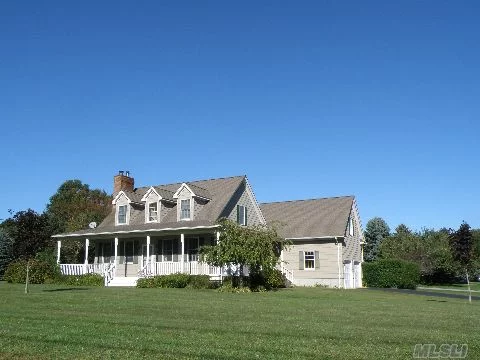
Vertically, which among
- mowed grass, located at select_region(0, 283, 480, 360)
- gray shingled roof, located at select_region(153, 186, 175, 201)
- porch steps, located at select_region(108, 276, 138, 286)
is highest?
gray shingled roof, located at select_region(153, 186, 175, 201)

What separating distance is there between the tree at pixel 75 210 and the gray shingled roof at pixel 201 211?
16.1 feet

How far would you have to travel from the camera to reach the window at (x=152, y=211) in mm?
37894

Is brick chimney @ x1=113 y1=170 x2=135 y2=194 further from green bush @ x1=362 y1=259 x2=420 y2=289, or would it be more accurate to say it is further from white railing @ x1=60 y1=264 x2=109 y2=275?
green bush @ x1=362 y1=259 x2=420 y2=289

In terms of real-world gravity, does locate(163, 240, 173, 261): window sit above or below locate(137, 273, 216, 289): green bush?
above

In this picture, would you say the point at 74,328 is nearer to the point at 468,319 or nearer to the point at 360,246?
the point at 468,319

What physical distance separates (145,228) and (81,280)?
5354 mm

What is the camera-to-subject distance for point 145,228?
35.3 metres

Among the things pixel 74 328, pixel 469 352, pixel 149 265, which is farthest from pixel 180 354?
pixel 149 265

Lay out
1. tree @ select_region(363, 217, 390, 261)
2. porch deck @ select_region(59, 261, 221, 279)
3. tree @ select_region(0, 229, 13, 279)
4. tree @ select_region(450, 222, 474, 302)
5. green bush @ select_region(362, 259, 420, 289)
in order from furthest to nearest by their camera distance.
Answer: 1. tree @ select_region(363, 217, 390, 261)
2. tree @ select_region(0, 229, 13, 279)
3. green bush @ select_region(362, 259, 420, 289)
4. porch deck @ select_region(59, 261, 221, 279)
5. tree @ select_region(450, 222, 474, 302)

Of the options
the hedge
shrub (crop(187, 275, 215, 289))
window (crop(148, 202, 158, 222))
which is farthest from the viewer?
window (crop(148, 202, 158, 222))

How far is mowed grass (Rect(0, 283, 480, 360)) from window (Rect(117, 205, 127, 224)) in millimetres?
22825

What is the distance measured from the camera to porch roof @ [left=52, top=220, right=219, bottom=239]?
32906 millimetres

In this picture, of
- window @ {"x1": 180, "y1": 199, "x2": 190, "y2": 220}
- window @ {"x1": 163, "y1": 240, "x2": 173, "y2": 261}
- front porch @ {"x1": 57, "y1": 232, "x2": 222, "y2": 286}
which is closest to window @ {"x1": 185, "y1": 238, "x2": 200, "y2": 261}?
front porch @ {"x1": 57, "y1": 232, "x2": 222, "y2": 286}

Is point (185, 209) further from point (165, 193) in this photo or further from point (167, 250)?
point (167, 250)
